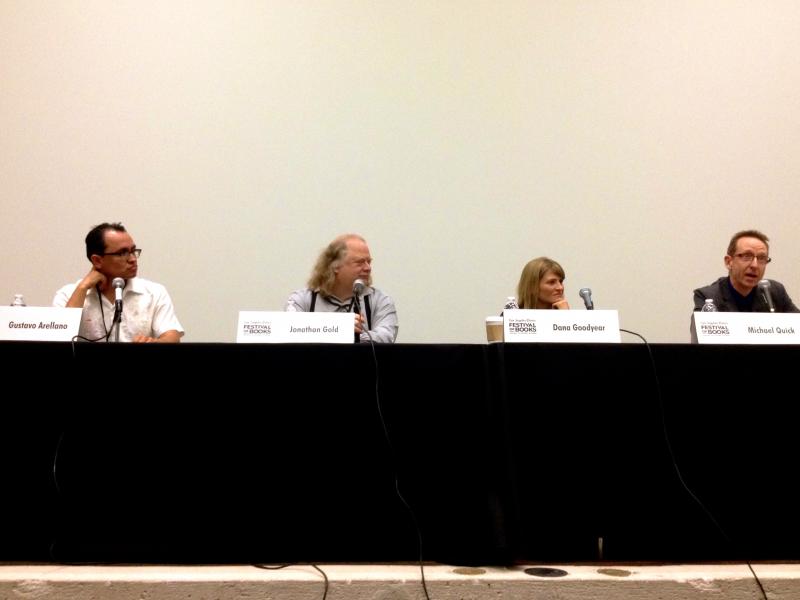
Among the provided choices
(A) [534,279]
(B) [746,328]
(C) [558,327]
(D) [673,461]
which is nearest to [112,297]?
(A) [534,279]

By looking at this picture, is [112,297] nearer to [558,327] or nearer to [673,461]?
[558,327]

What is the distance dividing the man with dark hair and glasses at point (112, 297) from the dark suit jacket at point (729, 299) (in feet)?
7.43

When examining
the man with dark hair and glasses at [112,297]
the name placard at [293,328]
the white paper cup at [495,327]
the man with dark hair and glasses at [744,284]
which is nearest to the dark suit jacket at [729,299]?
the man with dark hair and glasses at [744,284]

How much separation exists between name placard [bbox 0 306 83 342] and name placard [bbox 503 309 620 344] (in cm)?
120

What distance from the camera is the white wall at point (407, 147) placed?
141 inches

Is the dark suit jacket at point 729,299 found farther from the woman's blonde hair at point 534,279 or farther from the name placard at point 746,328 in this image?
the name placard at point 746,328

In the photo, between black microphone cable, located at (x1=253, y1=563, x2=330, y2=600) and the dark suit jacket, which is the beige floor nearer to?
black microphone cable, located at (x1=253, y1=563, x2=330, y2=600)

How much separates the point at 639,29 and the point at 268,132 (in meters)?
2.02

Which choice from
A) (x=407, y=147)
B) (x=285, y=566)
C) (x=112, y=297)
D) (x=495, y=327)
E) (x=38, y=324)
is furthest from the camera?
(x=407, y=147)

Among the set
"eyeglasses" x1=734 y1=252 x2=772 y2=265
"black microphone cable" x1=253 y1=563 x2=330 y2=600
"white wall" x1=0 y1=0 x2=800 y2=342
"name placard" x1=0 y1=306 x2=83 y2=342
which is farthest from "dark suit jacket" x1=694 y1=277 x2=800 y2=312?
"name placard" x1=0 y1=306 x2=83 y2=342

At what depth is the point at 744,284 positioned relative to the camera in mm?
3211

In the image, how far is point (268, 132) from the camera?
12.0 ft

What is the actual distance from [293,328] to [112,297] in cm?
129

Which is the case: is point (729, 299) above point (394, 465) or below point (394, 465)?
above
